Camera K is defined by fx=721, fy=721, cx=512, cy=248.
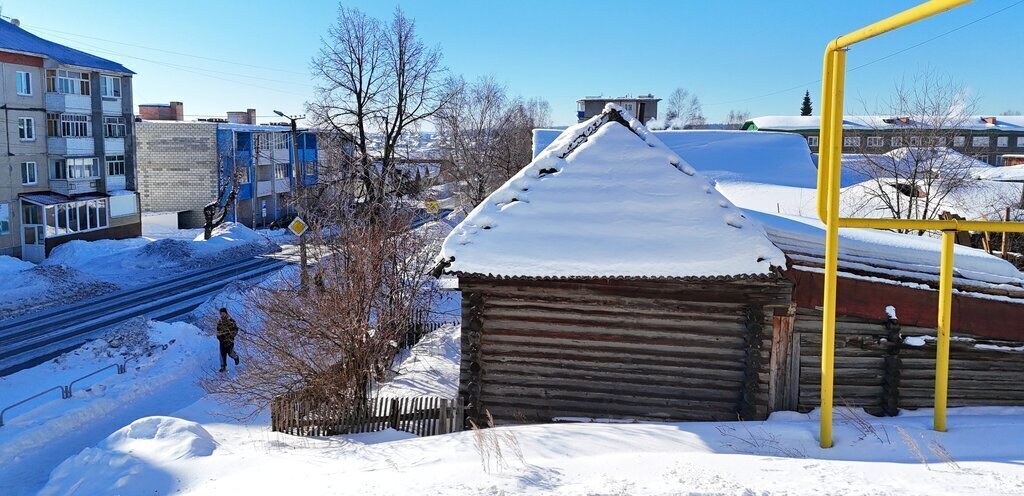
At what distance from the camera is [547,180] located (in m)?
9.80

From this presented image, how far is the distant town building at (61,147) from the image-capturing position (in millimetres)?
30531

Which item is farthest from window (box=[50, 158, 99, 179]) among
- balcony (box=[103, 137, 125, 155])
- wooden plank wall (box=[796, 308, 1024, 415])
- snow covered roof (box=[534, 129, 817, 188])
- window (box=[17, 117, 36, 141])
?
wooden plank wall (box=[796, 308, 1024, 415])

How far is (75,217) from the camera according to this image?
111ft

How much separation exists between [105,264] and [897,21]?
31.4 m

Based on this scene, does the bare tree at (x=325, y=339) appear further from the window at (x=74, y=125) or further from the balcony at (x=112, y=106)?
the balcony at (x=112, y=106)

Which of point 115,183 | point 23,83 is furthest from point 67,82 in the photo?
point 115,183

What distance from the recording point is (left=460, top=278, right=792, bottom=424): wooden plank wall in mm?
8977

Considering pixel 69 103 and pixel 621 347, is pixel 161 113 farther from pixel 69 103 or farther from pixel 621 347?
pixel 621 347

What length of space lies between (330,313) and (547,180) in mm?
4154

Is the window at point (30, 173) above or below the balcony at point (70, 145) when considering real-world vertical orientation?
below

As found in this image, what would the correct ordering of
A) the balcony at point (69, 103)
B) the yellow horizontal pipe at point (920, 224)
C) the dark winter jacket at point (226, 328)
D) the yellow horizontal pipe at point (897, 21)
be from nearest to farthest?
the yellow horizontal pipe at point (897, 21) < the yellow horizontal pipe at point (920, 224) < the dark winter jacket at point (226, 328) < the balcony at point (69, 103)

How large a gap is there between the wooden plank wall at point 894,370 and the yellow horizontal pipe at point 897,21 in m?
3.95

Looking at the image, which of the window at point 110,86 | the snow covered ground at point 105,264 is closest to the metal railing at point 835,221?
the snow covered ground at point 105,264

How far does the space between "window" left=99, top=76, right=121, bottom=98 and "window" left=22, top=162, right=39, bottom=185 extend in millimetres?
5349
